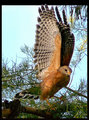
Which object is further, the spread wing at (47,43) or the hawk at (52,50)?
the spread wing at (47,43)

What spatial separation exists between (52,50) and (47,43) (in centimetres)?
7

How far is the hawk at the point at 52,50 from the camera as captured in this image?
3.71ft

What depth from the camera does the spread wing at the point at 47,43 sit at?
1.25 m

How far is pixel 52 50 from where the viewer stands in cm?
131

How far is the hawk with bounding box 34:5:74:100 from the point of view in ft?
3.71

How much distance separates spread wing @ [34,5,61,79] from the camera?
4.09ft

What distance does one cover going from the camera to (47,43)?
1.34 metres

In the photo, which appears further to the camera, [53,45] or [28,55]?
[28,55]

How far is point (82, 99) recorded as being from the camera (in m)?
1.15

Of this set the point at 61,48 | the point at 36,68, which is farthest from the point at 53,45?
the point at 36,68

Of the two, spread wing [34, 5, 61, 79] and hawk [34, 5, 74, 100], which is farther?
spread wing [34, 5, 61, 79]

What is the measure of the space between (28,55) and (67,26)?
53cm

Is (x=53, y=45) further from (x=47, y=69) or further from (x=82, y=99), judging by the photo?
→ (x=82, y=99)

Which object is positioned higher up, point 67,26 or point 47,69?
point 67,26
